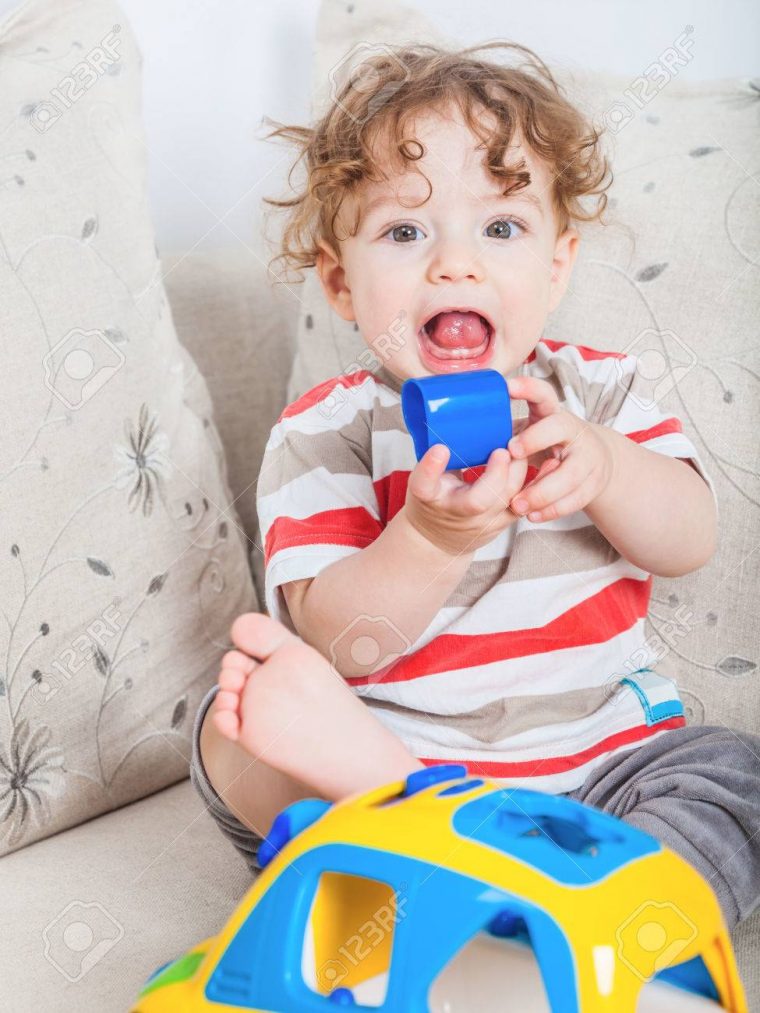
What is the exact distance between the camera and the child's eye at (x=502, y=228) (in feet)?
2.68

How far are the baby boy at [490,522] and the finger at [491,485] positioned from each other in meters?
0.04

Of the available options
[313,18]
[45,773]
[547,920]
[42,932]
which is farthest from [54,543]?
[313,18]

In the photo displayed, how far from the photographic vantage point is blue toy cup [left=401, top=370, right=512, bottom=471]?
623 mm

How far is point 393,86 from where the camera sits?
0.85 m

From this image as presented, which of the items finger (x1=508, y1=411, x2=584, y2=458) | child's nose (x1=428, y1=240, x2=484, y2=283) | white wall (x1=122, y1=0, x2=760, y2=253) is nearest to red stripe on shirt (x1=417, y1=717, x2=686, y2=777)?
finger (x1=508, y1=411, x2=584, y2=458)

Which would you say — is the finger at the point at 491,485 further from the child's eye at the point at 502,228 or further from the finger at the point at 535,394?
the child's eye at the point at 502,228

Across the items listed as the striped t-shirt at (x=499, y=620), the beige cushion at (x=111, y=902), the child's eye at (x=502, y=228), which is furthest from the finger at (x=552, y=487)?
the beige cushion at (x=111, y=902)

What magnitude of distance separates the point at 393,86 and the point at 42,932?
2.27 ft

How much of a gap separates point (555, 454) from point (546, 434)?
5 centimetres

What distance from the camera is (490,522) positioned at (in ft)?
2.22

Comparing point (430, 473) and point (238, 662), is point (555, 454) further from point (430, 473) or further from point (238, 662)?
point (238, 662)

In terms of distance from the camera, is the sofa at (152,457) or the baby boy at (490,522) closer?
the baby boy at (490,522)

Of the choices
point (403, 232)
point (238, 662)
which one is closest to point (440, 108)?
point (403, 232)

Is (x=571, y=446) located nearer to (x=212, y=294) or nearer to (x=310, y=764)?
(x=310, y=764)
